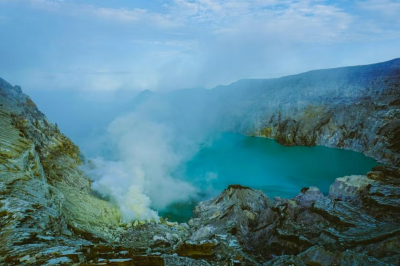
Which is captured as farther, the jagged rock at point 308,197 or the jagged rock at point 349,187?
the jagged rock at point 349,187

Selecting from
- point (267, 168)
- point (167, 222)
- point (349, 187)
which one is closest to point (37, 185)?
point (167, 222)

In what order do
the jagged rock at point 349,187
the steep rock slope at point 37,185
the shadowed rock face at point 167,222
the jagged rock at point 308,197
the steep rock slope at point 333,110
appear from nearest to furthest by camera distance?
the shadowed rock face at point 167,222, the steep rock slope at point 37,185, the jagged rock at point 308,197, the jagged rock at point 349,187, the steep rock slope at point 333,110

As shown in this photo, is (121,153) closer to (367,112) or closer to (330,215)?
(330,215)

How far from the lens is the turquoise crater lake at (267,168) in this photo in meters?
30.9

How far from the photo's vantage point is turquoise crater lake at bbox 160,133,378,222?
3092 centimetres

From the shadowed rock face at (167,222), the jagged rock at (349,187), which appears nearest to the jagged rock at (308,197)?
the shadowed rock face at (167,222)

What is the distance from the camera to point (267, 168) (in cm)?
4131

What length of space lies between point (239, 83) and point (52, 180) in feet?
299

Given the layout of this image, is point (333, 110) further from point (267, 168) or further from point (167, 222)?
point (167, 222)

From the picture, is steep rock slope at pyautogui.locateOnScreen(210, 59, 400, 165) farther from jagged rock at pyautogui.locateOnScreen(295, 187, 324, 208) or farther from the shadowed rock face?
the shadowed rock face

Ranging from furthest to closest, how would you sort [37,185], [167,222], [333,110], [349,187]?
[333,110] → [349,187] → [167,222] → [37,185]

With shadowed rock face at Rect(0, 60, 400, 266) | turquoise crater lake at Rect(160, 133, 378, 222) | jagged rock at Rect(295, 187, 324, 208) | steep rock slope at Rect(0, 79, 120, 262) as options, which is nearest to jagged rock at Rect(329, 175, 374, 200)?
shadowed rock face at Rect(0, 60, 400, 266)

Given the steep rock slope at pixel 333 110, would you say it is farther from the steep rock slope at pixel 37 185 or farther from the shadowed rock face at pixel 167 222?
the steep rock slope at pixel 37 185

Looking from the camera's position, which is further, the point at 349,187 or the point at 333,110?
the point at 333,110
